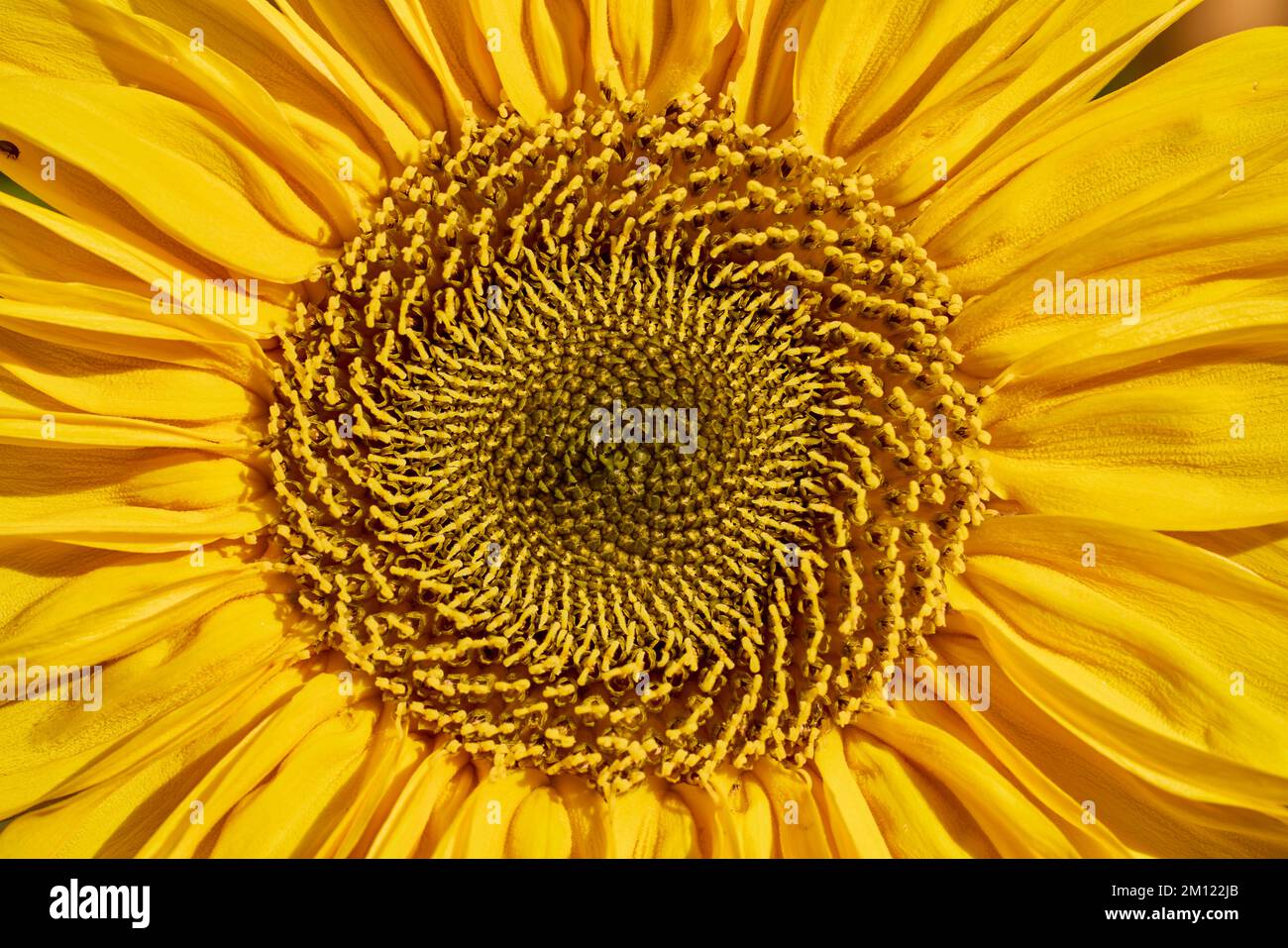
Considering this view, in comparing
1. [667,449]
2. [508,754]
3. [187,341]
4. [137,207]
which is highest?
[137,207]

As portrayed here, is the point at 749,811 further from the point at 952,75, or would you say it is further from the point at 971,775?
the point at 952,75

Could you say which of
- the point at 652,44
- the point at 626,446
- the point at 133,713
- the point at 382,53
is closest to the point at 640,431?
the point at 626,446

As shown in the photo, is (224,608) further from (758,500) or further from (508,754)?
(758,500)

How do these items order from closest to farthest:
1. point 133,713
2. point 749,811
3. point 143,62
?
point 143,62
point 133,713
point 749,811

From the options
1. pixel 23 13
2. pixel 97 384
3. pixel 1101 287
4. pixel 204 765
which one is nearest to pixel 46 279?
pixel 97 384

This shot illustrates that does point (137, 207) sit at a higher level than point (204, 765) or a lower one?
higher

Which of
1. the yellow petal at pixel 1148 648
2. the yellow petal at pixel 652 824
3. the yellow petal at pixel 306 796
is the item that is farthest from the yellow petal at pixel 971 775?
the yellow petal at pixel 306 796
